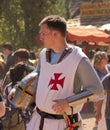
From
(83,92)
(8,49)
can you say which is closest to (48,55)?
(83,92)

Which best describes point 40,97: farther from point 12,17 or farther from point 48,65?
point 12,17

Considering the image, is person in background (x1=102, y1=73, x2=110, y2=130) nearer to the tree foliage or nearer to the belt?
the belt

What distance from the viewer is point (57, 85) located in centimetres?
402

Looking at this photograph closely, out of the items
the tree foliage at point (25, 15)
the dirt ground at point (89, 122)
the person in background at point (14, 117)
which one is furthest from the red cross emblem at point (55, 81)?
the tree foliage at point (25, 15)

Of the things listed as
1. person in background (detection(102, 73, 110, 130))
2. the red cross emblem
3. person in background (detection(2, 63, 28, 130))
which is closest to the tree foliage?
person in background (detection(102, 73, 110, 130))

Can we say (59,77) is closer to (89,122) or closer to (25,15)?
(89,122)

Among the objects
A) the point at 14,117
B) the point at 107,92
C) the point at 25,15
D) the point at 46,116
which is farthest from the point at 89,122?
the point at 25,15

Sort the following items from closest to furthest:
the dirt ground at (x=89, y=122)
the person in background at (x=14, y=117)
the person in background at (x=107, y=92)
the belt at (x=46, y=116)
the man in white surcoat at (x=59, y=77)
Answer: the man in white surcoat at (x=59, y=77) → the belt at (x=46, y=116) → the person in background at (x=14, y=117) → the person in background at (x=107, y=92) → the dirt ground at (x=89, y=122)

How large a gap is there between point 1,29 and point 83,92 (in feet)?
66.2

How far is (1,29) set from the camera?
23.8 metres

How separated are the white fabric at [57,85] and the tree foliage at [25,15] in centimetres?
1852

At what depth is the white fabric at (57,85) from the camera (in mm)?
4020

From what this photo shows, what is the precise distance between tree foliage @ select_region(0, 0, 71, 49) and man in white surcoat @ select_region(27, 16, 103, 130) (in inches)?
728

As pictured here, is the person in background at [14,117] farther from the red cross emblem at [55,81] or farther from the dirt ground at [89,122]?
the dirt ground at [89,122]
